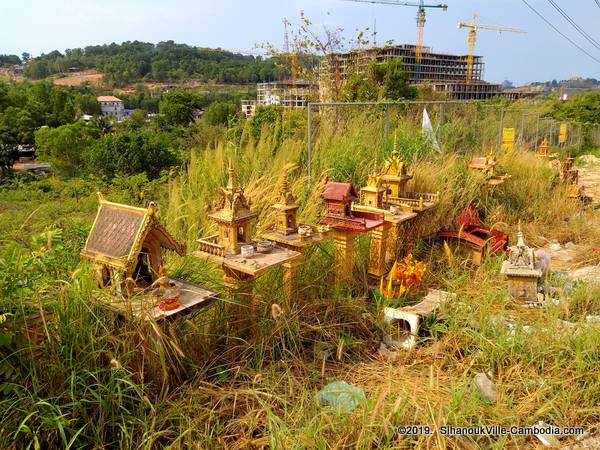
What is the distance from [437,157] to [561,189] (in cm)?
277

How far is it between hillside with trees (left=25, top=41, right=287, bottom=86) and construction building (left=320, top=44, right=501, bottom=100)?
96.0ft

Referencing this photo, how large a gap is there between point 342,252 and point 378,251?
0.56 meters

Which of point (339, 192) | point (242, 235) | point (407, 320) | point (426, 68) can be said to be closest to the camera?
point (242, 235)

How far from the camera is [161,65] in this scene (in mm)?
100312

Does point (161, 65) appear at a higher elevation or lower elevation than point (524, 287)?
higher

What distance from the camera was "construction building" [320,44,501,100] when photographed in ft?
36.9

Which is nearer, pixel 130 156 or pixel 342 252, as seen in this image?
pixel 342 252

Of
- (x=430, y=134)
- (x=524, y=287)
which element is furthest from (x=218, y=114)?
(x=524, y=287)

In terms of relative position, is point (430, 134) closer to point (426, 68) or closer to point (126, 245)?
point (126, 245)

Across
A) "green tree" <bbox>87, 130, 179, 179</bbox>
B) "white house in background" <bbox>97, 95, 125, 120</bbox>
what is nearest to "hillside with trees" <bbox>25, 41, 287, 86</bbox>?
"white house in background" <bbox>97, 95, 125, 120</bbox>

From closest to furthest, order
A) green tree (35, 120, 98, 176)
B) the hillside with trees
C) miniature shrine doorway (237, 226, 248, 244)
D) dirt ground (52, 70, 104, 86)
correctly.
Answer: miniature shrine doorway (237, 226, 248, 244) < green tree (35, 120, 98, 176) < the hillside with trees < dirt ground (52, 70, 104, 86)

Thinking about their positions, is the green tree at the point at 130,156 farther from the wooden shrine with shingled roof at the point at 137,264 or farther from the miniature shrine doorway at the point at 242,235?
the wooden shrine with shingled roof at the point at 137,264

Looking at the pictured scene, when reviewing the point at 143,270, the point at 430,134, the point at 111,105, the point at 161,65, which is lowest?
the point at 143,270

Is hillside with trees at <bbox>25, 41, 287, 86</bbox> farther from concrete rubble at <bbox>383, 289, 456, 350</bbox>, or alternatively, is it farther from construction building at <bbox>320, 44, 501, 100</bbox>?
concrete rubble at <bbox>383, 289, 456, 350</bbox>
